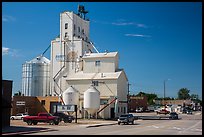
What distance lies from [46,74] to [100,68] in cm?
1727

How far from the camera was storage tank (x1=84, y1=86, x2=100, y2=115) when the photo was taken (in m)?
63.5

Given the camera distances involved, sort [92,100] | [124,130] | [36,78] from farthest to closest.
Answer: [36,78], [92,100], [124,130]

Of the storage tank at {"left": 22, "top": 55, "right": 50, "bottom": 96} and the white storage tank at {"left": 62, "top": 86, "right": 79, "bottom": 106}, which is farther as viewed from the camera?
the storage tank at {"left": 22, "top": 55, "right": 50, "bottom": 96}

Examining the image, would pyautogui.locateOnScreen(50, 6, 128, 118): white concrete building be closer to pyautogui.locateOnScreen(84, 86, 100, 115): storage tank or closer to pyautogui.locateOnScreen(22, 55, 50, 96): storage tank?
pyautogui.locateOnScreen(84, 86, 100, 115): storage tank

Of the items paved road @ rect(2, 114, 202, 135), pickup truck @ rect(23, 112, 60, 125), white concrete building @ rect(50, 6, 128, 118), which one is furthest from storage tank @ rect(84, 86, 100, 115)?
paved road @ rect(2, 114, 202, 135)

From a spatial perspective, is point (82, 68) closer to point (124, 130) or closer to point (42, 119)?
point (42, 119)

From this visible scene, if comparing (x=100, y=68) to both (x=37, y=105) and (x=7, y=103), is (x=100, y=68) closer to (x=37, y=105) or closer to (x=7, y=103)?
(x=37, y=105)

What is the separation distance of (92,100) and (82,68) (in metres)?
14.2

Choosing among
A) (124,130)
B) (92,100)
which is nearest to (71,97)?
(92,100)

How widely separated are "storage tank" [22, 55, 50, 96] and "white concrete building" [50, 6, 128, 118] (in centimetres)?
217

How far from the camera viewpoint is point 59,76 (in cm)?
7900

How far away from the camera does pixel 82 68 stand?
76188 millimetres

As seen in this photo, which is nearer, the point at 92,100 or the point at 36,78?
the point at 92,100

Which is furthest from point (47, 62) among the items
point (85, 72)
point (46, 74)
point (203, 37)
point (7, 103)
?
point (203, 37)
